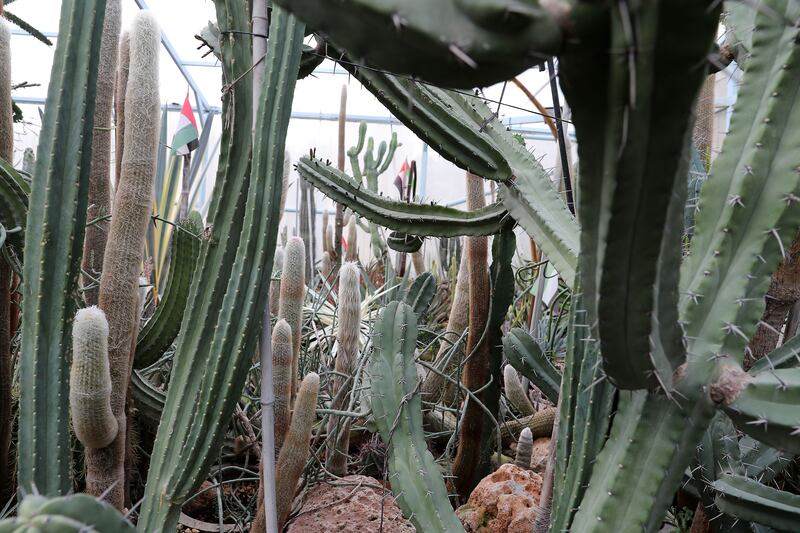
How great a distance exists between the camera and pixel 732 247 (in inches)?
30.3

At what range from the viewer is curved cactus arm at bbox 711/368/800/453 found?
68 centimetres

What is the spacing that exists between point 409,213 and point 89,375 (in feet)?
2.47

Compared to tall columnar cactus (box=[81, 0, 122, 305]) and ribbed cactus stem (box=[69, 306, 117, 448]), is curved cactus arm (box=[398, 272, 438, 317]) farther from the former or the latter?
ribbed cactus stem (box=[69, 306, 117, 448])

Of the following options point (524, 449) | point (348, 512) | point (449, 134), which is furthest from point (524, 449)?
point (449, 134)

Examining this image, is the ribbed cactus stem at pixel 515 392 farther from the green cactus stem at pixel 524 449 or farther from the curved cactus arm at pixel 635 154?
the curved cactus arm at pixel 635 154

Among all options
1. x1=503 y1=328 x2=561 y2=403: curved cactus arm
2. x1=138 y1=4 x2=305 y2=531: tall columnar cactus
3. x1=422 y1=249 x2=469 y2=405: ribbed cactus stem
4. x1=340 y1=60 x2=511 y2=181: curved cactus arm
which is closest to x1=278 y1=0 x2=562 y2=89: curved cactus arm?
x1=138 y1=4 x2=305 y2=531: tall columnar cactus

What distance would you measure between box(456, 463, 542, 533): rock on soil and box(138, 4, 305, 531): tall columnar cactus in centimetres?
74

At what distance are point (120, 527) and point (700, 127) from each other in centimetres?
171

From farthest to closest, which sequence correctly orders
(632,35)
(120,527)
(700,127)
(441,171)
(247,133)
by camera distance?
(441,171) < (700,127) < (247,133) < (120,527) < (632,35)

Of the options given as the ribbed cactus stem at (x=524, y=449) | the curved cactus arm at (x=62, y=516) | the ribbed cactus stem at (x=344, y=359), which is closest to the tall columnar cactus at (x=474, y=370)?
the ribbed cactus stem at (x=524, y=449)

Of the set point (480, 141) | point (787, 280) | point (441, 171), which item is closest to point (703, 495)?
point (787, 280)

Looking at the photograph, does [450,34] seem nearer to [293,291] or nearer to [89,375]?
[89,375]

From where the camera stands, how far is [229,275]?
1.08m

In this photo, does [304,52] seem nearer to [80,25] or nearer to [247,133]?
[247,133]
